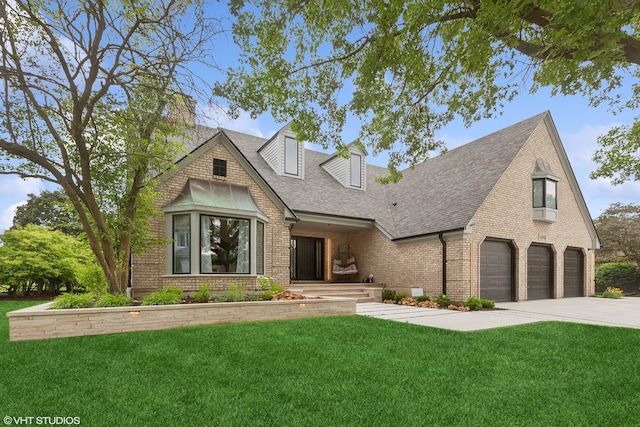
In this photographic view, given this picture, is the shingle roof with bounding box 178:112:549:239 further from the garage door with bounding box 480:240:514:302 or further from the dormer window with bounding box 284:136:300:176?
the garage door with bounding box 480:240:514:302

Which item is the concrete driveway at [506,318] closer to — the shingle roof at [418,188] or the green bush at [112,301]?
the shingle roof at [418,188]

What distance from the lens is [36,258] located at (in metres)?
15.1

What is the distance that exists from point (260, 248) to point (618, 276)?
2511cm

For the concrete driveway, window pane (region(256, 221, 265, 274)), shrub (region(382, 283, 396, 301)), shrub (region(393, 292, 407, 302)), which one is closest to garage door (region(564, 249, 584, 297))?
the concrete driveway

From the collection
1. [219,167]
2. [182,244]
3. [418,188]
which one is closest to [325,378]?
[182,244]

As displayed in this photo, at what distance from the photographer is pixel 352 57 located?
8297 mm

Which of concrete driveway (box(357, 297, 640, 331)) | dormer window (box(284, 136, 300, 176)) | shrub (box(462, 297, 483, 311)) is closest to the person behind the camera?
concrete driveway (box(357, 297, 640, 331))

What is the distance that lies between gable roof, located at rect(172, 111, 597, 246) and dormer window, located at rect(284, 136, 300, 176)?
21.0 inches

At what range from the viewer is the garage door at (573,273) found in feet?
57.6

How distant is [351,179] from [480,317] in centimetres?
1119

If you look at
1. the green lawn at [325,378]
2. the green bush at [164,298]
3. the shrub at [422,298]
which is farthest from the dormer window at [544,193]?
the green bush at [164,298]

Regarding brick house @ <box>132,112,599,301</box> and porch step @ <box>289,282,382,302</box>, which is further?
porch step @ <box>289,282,382,302</box>

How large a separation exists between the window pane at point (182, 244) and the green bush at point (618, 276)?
2717 cm

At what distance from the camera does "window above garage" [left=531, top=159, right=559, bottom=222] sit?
51.3 feet
